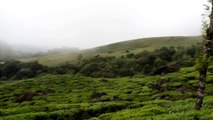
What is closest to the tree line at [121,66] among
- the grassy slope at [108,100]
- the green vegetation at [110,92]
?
the green vegetation at [110,92]

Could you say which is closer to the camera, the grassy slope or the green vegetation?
the grassy slope

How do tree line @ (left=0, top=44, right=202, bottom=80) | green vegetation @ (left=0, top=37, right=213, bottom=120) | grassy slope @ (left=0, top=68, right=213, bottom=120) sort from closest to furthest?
1. grassy slope @ (left=0, top=68, right=213, bottom=120)
2. green vegetation @ (left=0, top=37, right=213, bottom=120)
3. tree line @ (left=0, top=44, right=202, bottom=80)

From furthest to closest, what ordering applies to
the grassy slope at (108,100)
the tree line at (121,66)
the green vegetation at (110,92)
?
the tree line at (121,66)
the green vegetation at (110,92)
the grassy slope at (108,100)

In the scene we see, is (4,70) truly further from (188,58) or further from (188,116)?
(188,116)

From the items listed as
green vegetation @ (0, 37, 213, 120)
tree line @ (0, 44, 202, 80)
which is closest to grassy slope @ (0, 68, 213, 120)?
green vegetation @ (0, 37, 213, 120)

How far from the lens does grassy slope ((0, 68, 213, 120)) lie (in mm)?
38688

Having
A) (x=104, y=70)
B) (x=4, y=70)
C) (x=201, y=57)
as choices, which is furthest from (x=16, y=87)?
(x=201, y=57)

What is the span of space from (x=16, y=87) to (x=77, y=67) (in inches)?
2570

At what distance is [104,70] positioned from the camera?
160m

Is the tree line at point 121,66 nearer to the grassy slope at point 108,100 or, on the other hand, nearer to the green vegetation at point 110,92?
the green vegetation at point 110,92

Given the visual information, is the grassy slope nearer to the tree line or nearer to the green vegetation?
the green vegetation

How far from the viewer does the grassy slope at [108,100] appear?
1523 inches

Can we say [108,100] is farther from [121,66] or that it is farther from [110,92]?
[121,66]

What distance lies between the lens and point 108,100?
78.3 metres
